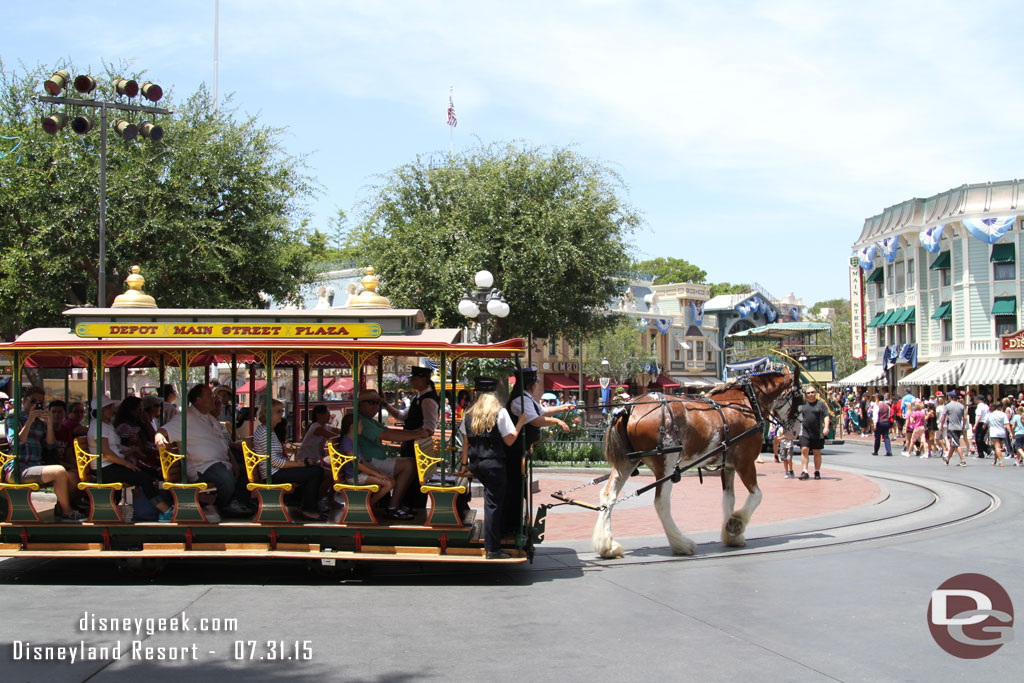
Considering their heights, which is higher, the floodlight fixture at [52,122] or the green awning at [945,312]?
the floodlight fixture at [52,122]

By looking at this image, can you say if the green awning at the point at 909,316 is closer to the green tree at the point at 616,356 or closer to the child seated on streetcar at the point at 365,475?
the green tree at the point at 616,356

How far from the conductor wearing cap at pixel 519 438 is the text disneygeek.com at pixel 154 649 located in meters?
3.05

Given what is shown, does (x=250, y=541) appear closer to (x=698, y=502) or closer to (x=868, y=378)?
(x=698, y=502)

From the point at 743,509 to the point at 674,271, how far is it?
92017 mm

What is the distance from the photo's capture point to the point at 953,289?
42.8 meters

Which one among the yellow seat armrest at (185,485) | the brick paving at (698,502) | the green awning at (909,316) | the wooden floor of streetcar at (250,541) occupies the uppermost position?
the green awning at (909,316)

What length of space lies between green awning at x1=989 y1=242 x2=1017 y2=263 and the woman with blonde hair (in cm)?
3940

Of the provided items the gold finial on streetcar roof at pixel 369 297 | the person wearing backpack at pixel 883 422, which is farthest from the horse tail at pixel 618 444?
the person wearing backpack at pixel 883 422

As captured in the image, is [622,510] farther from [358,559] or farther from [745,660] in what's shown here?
[745,660]

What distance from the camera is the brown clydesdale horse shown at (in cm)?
999

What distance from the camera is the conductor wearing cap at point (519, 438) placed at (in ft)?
30.1

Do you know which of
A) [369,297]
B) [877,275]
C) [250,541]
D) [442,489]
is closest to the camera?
[442,489]

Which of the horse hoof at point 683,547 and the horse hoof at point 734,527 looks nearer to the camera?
the horse hoof at point 683,547

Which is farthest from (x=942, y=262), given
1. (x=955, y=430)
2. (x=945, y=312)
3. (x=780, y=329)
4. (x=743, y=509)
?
(x=743, y=509)
